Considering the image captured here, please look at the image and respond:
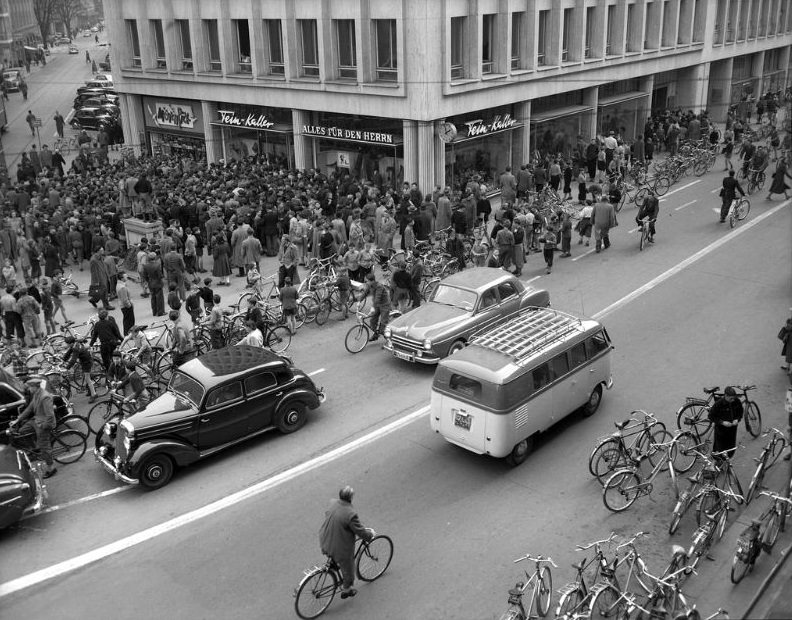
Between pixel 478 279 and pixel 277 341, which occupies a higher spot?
pixel 478 279

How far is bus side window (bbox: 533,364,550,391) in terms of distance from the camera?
13.2 m

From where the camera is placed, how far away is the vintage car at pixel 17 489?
11953mm

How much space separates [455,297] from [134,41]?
99.9ft

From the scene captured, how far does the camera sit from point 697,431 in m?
13.7

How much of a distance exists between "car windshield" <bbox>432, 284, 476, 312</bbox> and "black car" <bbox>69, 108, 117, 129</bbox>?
3526 centimetres

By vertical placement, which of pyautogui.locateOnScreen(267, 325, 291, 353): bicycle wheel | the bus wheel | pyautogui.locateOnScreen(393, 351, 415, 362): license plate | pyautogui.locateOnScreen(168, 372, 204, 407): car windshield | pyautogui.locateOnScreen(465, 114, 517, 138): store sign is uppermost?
pyautogui.locateOnScreen(465, 114, 517, 138): store sign

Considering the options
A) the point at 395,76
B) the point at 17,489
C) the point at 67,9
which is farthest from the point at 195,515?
the point at 67,9

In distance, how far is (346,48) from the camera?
31484 mm

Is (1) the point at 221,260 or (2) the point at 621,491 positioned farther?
(1) the point at 221,260

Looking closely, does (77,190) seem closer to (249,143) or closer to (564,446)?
(249,143)

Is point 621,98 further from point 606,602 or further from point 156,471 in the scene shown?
point 606,602

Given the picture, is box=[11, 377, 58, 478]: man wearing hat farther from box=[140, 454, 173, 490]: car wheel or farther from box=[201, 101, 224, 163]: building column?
box=[201, 101, 224, 163]: building column

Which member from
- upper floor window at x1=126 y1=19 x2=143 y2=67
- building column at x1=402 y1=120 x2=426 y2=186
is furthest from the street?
upper floor window at x1=126 y1=19 x2=143 y2=67

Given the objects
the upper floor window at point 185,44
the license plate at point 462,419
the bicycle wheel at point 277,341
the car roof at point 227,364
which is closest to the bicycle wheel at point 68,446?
the car roof at point 227,364
